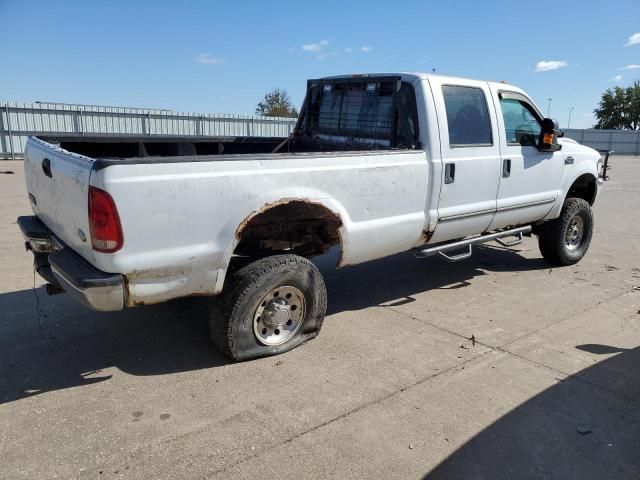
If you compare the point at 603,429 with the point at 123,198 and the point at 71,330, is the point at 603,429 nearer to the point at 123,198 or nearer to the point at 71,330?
the point at 123,198

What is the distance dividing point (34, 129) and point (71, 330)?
1921 cm

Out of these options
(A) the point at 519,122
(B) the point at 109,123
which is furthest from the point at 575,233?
(B) the point at 109,123

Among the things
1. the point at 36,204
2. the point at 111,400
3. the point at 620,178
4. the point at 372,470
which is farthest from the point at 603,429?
the point at 620,178

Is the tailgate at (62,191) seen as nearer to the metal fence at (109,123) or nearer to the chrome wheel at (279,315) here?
the chrome wheel at (279,315)

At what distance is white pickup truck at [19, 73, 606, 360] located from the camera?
3131 millimetres

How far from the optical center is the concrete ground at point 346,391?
9.15ft

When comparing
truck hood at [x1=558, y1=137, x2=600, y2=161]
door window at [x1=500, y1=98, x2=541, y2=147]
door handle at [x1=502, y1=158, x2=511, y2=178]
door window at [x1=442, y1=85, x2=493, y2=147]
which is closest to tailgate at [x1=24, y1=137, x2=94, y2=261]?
door window at [x1=442, y1=85, x2=493, y2=147]

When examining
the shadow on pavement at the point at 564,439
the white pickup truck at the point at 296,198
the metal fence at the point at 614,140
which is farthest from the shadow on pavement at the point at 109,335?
the metal fence at the point at 614,140

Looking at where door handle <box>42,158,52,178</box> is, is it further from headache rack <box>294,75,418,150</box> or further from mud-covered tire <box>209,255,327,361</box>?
headache rack <box>294,75,418,150</box>

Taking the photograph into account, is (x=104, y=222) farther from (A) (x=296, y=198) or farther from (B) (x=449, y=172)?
(B) (x=449, y=172)

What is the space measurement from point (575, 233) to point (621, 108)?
65757mm

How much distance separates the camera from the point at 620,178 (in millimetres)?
19984

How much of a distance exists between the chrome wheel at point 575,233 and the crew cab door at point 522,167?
2.46 feet

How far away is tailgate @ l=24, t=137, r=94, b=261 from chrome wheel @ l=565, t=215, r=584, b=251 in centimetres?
565
